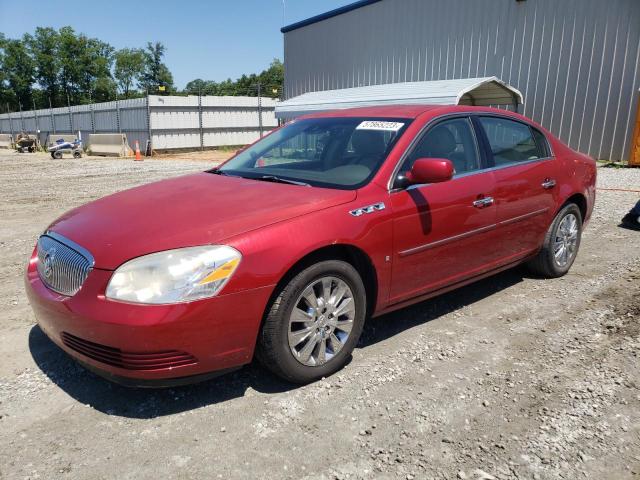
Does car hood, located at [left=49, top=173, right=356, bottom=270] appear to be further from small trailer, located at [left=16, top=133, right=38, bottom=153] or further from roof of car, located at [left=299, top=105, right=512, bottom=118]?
small trailer, located at [left=16, top=133, right=38, bottom=153]

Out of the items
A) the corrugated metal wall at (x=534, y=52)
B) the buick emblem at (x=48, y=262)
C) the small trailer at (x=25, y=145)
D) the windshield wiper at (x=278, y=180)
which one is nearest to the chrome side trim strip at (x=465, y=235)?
the windshield wiper at (x=278, y=180)

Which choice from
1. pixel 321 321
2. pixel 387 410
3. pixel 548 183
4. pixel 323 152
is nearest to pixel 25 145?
pixel 323 152

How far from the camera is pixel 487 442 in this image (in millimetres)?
2393

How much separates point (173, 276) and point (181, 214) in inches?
21.0

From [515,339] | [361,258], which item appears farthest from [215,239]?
[515,339]

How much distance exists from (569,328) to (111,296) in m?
3.14

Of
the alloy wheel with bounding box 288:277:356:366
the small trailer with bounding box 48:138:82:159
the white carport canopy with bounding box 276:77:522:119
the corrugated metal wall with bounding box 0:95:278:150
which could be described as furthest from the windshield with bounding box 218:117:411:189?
the small trailer with bounding box 48:138:82:159

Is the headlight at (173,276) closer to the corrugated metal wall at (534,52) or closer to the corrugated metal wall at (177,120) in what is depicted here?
the corrugated metal wall at (534,52)

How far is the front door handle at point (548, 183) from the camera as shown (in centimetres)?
431

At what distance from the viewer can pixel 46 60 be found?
242ft

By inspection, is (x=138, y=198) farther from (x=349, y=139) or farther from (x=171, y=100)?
(x=171, y=100)

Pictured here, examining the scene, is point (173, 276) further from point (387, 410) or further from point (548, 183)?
point (548, 183)

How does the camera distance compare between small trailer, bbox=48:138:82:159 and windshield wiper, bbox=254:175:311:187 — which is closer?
windshield wiper, bbox=254:175:311:187

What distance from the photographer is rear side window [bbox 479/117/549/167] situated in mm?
3994
